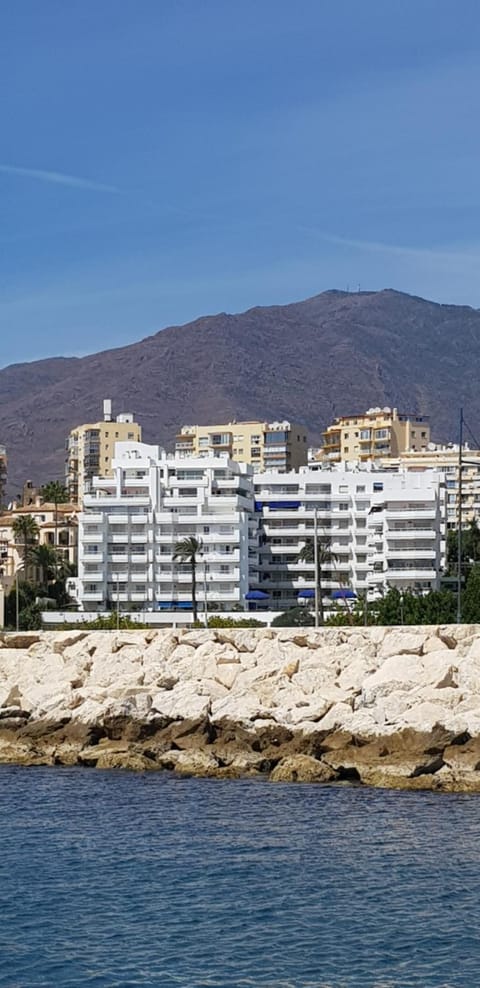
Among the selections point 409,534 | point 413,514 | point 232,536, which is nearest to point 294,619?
point 232,536

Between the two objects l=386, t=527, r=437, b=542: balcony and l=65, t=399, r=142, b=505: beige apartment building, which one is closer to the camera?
l=386, t=527, r=437, b=542: balcony

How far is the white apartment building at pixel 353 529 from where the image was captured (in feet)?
296

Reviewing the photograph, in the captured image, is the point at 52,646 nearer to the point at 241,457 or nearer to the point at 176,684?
the point at 176,684

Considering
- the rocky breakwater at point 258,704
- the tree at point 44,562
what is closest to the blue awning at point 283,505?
the tree at point 44,562

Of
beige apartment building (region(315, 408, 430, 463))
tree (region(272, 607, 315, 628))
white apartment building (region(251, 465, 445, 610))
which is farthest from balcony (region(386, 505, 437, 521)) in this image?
beige apartment building (region(315, 408, 430, 463))

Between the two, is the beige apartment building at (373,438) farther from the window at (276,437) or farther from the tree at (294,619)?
the tree at (294,619)

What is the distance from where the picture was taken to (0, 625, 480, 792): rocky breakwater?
34531mm

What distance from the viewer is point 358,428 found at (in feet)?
494

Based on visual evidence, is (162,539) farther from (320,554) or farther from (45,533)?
(45,533)

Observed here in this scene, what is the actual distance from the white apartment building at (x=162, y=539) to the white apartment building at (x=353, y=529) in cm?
429

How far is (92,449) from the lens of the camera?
485 feet

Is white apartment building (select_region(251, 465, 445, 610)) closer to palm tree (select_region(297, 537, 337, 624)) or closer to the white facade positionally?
the white facade

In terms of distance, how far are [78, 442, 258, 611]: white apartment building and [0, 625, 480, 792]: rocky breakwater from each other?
43508mm

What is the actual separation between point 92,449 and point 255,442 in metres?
15.6
